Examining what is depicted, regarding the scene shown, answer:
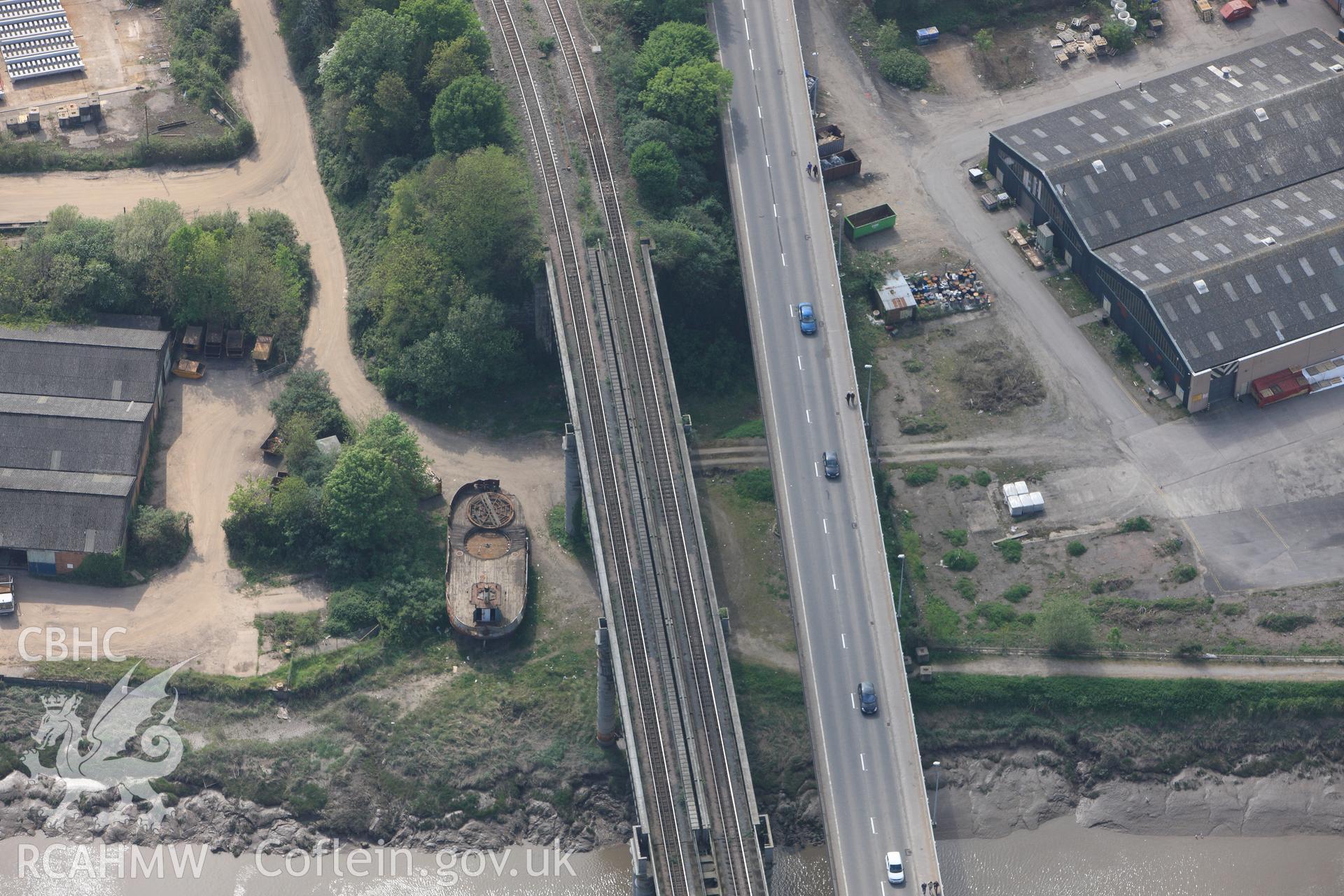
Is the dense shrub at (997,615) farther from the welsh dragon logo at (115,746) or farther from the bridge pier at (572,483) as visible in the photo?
the welsh dragon logo at (115,746)

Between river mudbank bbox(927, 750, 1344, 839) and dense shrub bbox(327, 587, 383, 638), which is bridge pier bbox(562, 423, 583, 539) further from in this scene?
river mudbank bbox(927, 750, 1344, 839)

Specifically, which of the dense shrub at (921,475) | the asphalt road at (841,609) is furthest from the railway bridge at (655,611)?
the dense shrub at (921,475)

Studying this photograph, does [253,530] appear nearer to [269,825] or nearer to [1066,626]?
[269,825]

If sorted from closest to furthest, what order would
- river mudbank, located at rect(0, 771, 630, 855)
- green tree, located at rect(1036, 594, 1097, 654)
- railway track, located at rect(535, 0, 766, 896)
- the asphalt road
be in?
1. railway track, located at rect(535, 0, 766, 896)
2. the asphalt road
3. river mudbank, located at rect(0, 771, 630, 855)
4. green tree, located at rect(1036, 594, 1097, 654)

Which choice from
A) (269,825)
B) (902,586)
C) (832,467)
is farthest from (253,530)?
(902,586)

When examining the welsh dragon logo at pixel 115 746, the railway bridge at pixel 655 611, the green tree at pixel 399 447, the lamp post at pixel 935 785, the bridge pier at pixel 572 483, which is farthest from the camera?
the green tree at pixel 399 447

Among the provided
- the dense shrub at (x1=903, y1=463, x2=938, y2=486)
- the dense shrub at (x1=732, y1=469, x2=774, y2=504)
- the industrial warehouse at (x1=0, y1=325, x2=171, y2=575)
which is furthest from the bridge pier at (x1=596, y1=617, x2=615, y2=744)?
the industrial warehouse at (x1=0, y1=325, x2=171, y2=575)

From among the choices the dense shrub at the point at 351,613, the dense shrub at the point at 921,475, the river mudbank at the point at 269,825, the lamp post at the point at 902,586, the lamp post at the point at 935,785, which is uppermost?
the dense shrub at the point at 921,475
